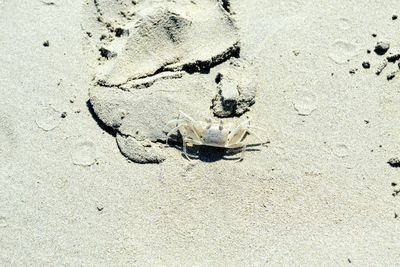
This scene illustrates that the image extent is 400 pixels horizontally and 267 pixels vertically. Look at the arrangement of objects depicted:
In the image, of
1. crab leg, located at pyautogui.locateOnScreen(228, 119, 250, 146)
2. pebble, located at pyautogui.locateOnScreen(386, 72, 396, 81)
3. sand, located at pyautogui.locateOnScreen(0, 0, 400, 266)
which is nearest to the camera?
sand, located at pyautogui.locateOnScreen(0, 0, 400, 266)

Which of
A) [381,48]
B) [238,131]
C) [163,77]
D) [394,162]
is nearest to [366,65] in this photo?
[381,48]

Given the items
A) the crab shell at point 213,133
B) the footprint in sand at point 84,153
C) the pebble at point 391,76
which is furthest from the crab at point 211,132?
the pebble at point 391,76

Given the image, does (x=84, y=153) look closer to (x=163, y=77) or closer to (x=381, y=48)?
(x=163, y=77)

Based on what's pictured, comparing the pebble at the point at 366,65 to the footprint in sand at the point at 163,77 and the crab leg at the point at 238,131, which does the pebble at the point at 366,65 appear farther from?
the crab leg at the point at 238,131

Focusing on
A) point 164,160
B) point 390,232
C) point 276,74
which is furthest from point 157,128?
point 390,232

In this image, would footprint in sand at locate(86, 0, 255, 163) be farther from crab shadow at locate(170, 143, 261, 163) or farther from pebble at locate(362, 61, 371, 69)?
pebble at locate(362, 61, 371, 69)

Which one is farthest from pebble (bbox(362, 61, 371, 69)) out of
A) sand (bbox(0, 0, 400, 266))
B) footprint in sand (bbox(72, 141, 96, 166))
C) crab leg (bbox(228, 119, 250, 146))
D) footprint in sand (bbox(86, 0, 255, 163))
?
footprint in sand (bbox(72, 141, 96, 166))

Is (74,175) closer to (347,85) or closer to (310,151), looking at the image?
(310,151)

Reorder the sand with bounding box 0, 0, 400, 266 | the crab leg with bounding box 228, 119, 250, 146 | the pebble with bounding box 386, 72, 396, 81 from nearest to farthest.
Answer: the sand with bounding box 0, 0, 400, 266 → the crab leg with bounding box 228, 119, 250, 146 → the pebble with bounding box 386, 72, 396, 81
